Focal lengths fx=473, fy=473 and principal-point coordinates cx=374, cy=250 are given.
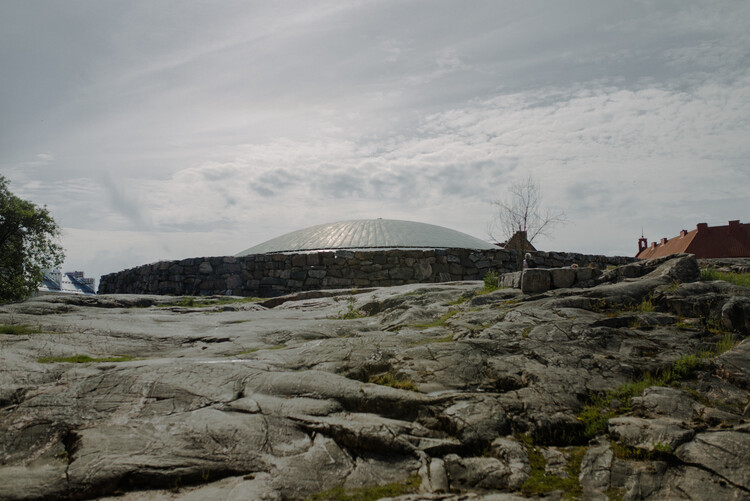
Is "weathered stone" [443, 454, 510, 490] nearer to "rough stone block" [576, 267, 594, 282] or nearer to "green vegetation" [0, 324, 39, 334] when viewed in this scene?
"rough stone block" [576, 267, 594, 282]

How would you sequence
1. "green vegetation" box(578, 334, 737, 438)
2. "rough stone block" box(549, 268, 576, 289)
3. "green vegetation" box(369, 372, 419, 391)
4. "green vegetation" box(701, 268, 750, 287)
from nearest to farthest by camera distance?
"green vegetation" box(578, 334, 737, 438), "green vegetation" box(369, 372, 419, 391), "green vegetation" box(701, 268, 750, 287), "rough stone block" box(549, 268, 576, 289)

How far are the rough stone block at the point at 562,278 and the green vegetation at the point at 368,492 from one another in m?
4.67

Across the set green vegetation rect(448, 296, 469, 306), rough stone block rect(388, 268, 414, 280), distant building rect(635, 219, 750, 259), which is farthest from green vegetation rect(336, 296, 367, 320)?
distant building rect(635, 219, 750, 259)

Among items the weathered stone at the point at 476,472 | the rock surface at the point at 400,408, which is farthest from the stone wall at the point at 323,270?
the weathered stone at the point at 476,472

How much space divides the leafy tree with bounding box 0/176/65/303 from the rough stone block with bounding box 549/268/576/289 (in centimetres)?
1996

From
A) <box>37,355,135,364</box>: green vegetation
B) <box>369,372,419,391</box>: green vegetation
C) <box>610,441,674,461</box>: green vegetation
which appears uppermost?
<box>37,355,135,364</box>: green vegetation

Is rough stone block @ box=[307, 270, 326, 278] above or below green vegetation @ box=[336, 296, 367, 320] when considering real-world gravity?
above

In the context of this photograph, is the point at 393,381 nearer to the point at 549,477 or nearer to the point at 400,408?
the point at 400,408

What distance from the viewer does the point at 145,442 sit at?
10.5ft

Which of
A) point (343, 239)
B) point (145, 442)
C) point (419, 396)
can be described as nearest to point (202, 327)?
point (145, 442)

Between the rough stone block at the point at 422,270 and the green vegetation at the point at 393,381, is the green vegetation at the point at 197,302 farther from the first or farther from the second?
the green vegetation at the point at 393,381

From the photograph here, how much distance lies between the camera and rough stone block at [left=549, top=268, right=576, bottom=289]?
694 cm

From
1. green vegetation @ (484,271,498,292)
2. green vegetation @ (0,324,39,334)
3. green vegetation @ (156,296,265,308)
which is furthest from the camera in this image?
green vegetation @ (156,296,265,308)

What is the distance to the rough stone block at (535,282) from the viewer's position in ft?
22.3
